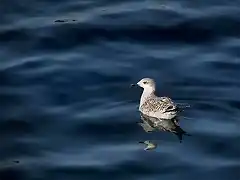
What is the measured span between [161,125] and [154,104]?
0.36 m

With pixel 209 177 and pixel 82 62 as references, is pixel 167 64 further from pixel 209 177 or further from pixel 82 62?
pixel 209 177

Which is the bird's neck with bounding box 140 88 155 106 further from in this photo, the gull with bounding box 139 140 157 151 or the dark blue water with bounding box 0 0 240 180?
the gull with bounding box 139 140 157 151

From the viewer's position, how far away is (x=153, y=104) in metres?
14.9

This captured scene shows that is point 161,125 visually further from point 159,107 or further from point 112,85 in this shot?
point 112,85

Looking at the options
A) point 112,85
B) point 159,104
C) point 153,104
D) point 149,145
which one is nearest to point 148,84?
point 153,104

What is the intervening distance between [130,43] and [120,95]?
2.57 m

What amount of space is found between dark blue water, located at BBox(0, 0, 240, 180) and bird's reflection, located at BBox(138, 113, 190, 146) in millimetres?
117

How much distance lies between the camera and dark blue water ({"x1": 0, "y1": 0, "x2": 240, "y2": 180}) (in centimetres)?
1367

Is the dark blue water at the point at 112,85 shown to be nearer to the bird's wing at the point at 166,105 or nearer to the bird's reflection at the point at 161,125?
the bird's reflection at the point at 161,125

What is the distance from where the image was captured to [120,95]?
52.1 feet

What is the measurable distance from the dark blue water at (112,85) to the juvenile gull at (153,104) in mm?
253

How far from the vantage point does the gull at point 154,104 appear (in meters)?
14.7

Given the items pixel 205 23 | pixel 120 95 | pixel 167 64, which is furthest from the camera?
pixel 205 23

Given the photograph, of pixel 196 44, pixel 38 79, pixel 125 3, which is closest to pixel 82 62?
pixel 38 79
